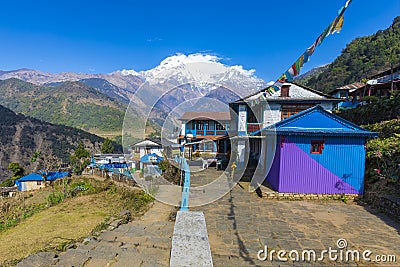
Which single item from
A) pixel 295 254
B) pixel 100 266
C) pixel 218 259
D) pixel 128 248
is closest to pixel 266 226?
pixel 295 254

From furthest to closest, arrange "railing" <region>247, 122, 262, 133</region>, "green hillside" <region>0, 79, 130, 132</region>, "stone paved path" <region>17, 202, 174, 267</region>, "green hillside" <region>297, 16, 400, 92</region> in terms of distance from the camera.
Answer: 1. "green hillside" <region>0, 79, 130, 132</region>
2. "green hillside" <region>297, 16, 400, 92</region>
3. "railing" <region>247, 122, 262, 133</region>
4. "stone paved path" <region>17, 202, 174, 267</region>

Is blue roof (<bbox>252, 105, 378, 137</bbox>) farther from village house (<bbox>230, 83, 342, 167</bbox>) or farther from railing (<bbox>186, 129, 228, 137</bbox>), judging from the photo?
railing (<bbox>186, 129, 228, 137</bbox>)

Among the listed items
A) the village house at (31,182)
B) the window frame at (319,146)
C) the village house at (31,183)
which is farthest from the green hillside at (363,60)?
the village house at (31,183)

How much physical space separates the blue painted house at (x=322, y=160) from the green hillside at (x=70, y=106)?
288ft

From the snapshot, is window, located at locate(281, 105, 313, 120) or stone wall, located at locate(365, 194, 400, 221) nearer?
stone wall, located at locate(365, 194, 400, 221)

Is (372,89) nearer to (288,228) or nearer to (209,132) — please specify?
(209,132)

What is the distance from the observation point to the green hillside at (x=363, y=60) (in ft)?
155

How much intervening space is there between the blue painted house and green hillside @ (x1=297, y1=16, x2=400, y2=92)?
44585mm

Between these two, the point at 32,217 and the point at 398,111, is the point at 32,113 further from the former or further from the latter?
the point at 398,111

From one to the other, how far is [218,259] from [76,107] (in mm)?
126198

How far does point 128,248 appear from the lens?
484cm

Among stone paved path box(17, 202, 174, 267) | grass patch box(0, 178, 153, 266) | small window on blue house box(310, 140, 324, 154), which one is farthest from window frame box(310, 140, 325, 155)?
grass patch box(0, 178, 153, 266)

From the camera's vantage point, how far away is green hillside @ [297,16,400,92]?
47281 mm

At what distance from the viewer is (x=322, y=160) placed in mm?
9242
